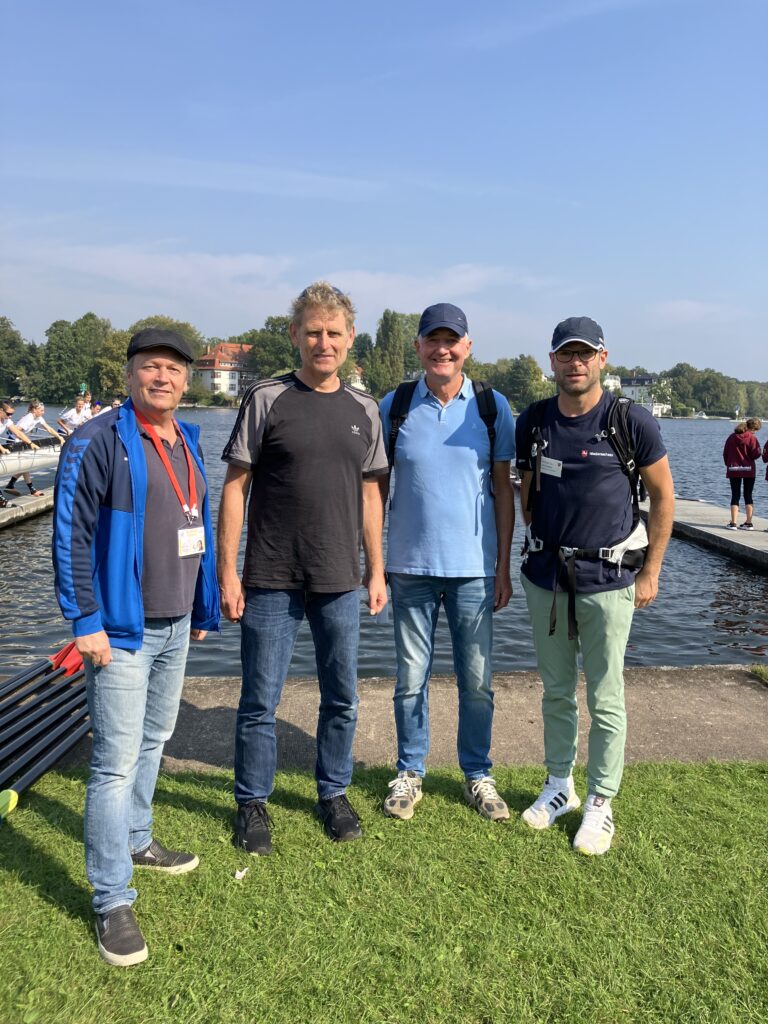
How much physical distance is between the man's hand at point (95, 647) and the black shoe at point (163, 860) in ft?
3.49

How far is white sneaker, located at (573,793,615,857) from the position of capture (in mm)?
3508

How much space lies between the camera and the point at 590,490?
11.8ft

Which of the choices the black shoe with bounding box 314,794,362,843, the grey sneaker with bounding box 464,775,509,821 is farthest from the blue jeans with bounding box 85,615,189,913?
the grey sneaker with bounding box 464,775,509,821

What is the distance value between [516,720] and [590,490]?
2.07 metres

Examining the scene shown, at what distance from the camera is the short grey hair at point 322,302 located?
3.46 meters

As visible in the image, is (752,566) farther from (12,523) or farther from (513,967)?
(12,523)

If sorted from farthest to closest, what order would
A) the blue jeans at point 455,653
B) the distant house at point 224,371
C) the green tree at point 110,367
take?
the distant house at point 224,371, the green tree at point 110,367, the blue jeans at point 455,653

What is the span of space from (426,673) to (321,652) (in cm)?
63

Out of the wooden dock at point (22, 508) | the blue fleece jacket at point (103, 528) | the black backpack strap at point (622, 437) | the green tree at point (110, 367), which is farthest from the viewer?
the green tree at point (110, 367)

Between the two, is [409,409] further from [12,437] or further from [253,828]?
[12,437]

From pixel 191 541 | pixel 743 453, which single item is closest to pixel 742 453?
pixel 743 453

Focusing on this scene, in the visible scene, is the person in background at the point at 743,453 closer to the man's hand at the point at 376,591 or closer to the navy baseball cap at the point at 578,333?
the navy baseball cap at the point at 578,333

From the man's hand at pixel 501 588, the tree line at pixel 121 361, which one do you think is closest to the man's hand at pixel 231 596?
the man's hand at pixel 501 588

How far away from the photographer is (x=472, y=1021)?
251cm
